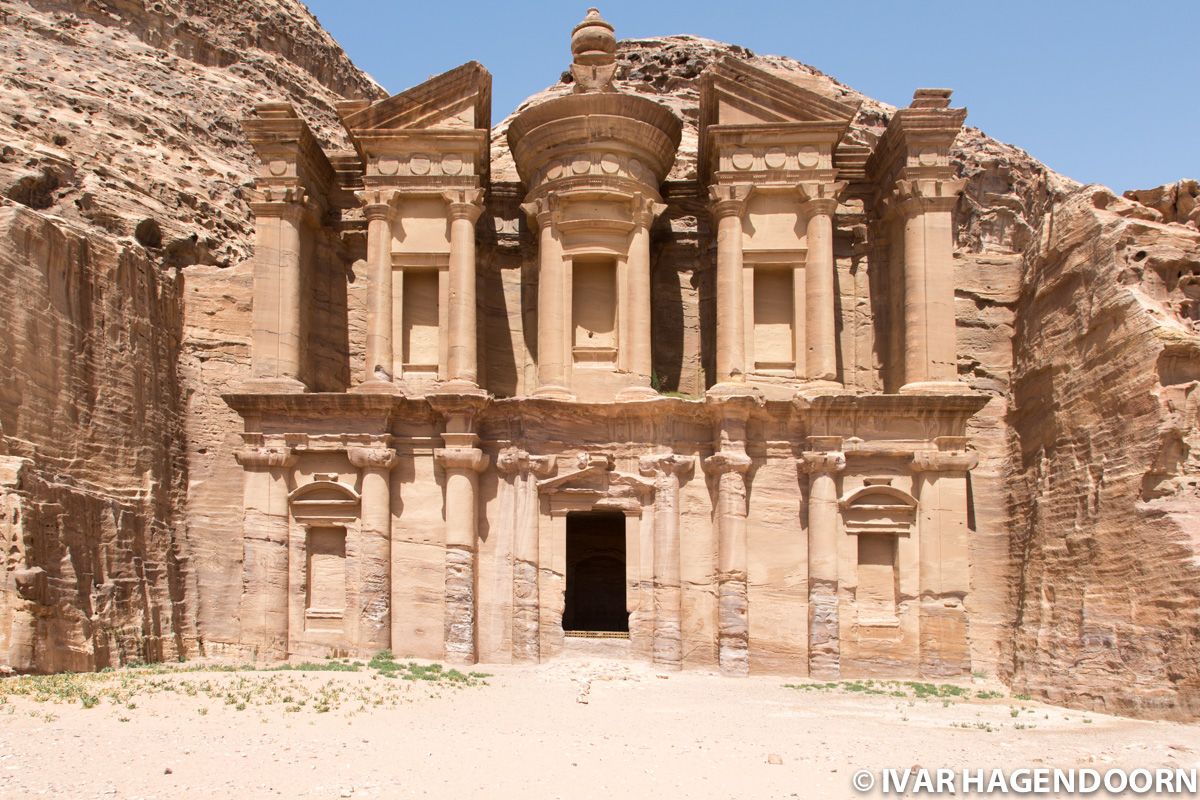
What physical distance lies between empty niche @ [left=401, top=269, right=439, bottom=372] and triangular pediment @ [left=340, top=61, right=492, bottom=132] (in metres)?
3.06

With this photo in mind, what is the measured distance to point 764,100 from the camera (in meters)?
22.9

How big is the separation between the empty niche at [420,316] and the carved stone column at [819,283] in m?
7.66

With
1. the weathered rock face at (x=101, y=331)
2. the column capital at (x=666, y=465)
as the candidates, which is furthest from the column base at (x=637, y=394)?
the weathered rock face at (x=101, y=331)

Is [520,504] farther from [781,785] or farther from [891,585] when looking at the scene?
[781,785]

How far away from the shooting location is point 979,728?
50.6ft

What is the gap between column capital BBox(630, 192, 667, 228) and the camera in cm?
2270

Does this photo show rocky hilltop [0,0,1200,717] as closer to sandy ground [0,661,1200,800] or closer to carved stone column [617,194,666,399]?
sandy ground [0,661,1200,800]

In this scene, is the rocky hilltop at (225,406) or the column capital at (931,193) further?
the column capital at (931,193)

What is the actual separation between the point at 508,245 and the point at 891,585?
442 inches

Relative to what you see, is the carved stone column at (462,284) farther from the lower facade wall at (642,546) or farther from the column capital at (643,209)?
the column capital at (643,209)

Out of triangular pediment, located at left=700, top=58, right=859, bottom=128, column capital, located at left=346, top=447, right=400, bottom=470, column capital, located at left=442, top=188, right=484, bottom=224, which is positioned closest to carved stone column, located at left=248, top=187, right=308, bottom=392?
column capital, located at left=346, top=447, right=400, bottom=470

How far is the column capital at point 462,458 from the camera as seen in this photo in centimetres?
2117

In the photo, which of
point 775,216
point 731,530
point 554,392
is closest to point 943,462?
point 731,530

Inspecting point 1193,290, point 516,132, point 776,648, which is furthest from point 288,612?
point 1193,290
